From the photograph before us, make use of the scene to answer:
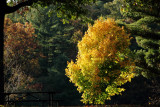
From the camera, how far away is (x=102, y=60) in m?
21.3

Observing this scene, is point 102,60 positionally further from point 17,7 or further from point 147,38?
point 17,7

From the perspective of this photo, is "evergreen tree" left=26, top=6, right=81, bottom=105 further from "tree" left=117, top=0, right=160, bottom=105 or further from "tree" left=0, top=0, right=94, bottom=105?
"tree" left=0, top=0, right=94, bottom=105

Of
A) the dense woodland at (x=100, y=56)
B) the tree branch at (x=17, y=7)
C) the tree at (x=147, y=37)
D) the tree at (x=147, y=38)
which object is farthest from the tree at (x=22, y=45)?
the tree branch at (x=17, y=7)

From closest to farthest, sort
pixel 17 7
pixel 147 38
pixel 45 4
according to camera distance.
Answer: pixel 17 7 < pixel 45 4 < pixel 147 38

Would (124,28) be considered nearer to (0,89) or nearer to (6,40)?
(0,89)

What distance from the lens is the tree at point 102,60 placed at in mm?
21484

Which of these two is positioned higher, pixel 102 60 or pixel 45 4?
pixel 45 4

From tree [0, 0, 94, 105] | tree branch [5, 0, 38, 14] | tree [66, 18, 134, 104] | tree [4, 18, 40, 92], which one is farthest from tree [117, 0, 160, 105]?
tree [4, 18, 40, 92]

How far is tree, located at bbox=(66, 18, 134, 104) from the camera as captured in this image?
21.5 metres

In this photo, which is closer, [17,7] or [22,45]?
[17,7]

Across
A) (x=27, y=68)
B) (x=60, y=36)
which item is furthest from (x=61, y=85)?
(x=60, y=36)

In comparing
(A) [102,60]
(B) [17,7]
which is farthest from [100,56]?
(B) [17,7]

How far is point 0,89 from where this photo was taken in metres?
8.73

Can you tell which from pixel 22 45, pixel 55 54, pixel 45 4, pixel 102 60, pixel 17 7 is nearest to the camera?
pixel 17 7
